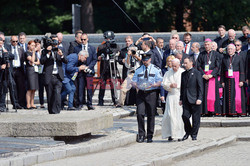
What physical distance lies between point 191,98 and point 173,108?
1.54 feet

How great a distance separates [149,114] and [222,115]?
15.5 ft

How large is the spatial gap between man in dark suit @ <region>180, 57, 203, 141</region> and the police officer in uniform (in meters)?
0.52

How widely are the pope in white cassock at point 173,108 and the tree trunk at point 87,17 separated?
76.7 feet

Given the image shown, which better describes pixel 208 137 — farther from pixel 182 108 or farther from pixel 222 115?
pixel 222 115

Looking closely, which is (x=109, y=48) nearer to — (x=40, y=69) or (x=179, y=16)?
(x=40, y=69)

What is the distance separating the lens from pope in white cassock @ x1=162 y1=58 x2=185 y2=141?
13.9m

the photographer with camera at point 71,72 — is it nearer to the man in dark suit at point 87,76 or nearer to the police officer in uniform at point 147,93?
the man in dark suit at point 87,76

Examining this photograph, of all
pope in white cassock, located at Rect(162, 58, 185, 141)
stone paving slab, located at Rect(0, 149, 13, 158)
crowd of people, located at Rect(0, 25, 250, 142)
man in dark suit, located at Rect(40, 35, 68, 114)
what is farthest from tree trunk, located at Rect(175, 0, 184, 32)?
stone paving slab, located at Rect(0, 149, 13, 158)

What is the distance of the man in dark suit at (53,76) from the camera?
55.3 feet

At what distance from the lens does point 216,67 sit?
59.2 ft

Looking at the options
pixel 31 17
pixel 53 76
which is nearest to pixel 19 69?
pixel 53 76

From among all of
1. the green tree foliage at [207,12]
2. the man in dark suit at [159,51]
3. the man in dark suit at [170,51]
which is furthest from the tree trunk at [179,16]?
the man in dark suit at [170,51]

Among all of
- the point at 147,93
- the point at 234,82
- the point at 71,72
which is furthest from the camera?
the point at 71,72

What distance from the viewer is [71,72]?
1853 cm
